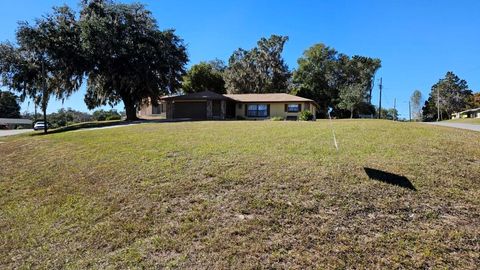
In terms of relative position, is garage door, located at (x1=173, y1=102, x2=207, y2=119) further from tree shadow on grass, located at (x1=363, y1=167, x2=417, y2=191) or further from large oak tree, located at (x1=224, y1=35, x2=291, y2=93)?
tree shadow on grass, located at (x1=363, y1=167, x2=417, y2=191)

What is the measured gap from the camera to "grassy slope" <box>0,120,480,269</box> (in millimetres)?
4672

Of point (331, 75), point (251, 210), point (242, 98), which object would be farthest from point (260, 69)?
point (251, 210)

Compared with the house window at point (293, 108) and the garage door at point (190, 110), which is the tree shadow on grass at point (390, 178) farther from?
the house window at point (293, 108)

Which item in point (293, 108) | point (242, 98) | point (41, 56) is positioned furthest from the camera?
point (242, 98)

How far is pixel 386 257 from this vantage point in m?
4.39

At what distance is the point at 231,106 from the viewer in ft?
121

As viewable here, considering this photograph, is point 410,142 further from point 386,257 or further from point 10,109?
point 10,109

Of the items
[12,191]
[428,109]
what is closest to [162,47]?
[12,191]

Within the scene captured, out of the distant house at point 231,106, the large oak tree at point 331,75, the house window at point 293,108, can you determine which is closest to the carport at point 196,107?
the distant house at point 231,106

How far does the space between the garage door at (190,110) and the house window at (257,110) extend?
16.1 ft

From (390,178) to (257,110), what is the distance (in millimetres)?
29660

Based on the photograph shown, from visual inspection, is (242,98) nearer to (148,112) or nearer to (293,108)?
(293,108)

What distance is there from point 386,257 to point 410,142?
265 inches

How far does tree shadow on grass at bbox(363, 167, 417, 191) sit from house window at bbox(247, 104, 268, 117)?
2882 cm
